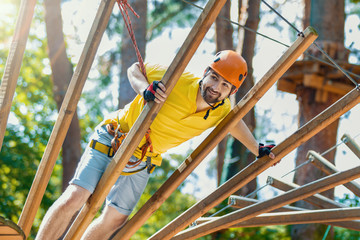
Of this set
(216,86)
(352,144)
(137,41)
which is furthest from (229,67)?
(137,41)

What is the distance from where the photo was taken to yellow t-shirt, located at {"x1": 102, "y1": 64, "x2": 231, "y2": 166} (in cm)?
378

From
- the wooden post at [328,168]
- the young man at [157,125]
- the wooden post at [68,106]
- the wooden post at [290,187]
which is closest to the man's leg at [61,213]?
the young man at [157,125]

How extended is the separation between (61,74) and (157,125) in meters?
6.01

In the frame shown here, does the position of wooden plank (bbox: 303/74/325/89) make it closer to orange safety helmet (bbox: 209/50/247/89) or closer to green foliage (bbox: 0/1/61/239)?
orange safety helmet (bbox: 209/50/247/89)

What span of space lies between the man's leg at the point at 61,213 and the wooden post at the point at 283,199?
1.48 metres

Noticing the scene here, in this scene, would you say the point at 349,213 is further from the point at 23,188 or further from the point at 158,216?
the point at 158,216

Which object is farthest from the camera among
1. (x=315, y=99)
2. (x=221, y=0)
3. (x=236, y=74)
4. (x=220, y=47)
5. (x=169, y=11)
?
(x=169, y=11)

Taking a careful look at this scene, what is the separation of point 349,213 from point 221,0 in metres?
2.34

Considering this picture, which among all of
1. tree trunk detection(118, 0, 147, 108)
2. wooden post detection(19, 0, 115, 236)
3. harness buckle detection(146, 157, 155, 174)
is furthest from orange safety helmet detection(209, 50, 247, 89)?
tree trunk detection(118, 0, 147, 108)

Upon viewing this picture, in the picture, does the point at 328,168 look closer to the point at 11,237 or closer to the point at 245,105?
the point at 245,105

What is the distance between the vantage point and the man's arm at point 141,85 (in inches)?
126

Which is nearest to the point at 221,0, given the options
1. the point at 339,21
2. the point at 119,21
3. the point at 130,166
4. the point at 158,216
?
the point at 130,166

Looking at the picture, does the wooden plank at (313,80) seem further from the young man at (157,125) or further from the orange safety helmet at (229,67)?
the orange safety helmet at (229,67)

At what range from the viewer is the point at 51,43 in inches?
371
